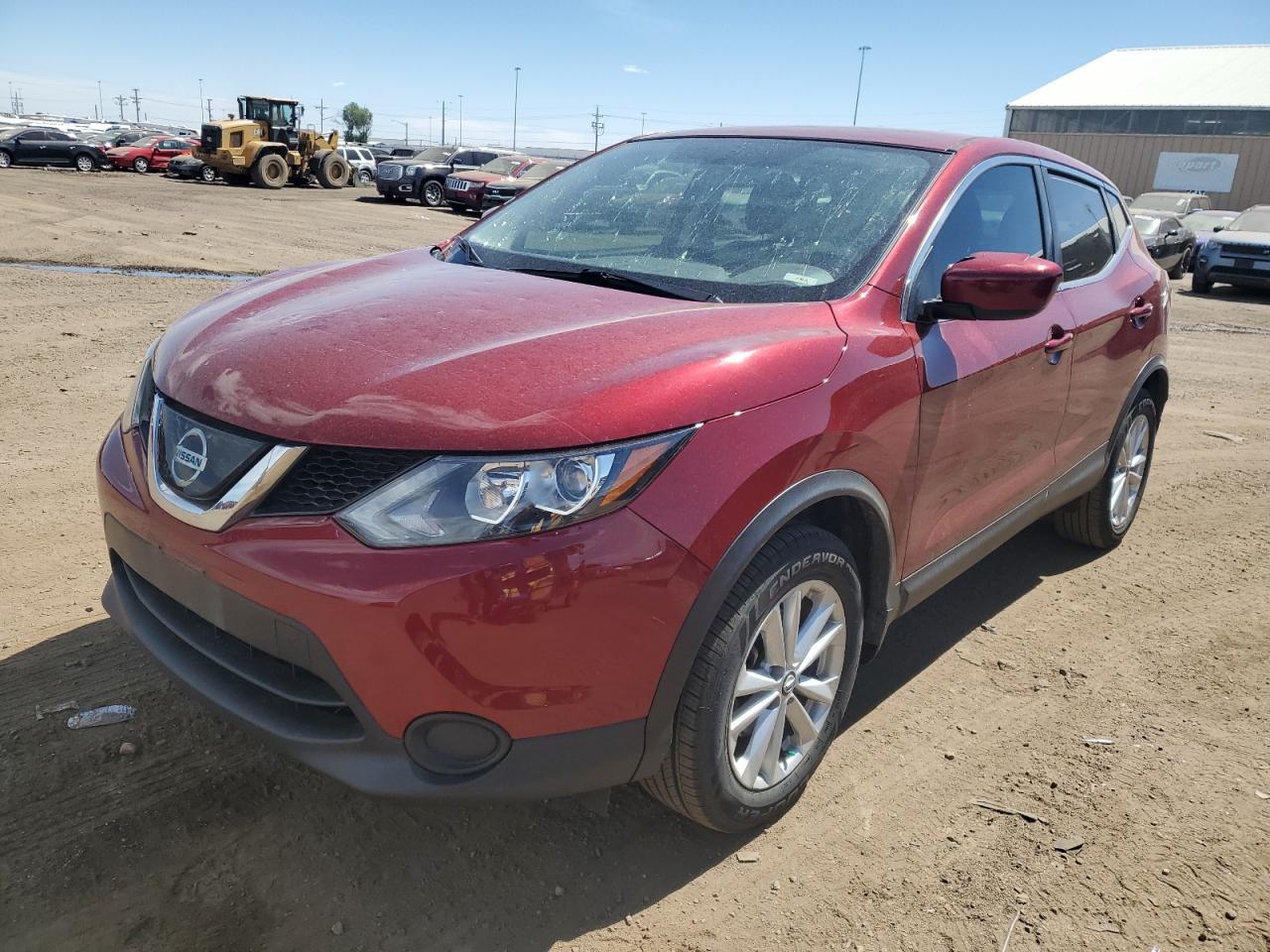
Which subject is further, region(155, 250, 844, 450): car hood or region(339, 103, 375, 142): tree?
region(339, 103, 375, 142): tree

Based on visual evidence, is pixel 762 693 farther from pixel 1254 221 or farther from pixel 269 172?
pixel 269 172

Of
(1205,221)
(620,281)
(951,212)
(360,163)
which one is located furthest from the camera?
(360,163)

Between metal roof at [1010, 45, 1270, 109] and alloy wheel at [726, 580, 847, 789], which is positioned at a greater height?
metal roof at [1010, 45, 1270, 109]

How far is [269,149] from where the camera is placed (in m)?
28.8

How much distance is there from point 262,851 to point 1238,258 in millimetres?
17952

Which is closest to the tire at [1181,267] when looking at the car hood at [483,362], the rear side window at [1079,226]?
the rear side window at [1079,226]

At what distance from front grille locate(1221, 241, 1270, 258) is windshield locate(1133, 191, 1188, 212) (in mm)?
6748

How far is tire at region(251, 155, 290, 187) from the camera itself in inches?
1118

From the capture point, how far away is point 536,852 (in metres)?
2.43

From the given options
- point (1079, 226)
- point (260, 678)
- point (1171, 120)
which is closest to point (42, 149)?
point (1079, 226)

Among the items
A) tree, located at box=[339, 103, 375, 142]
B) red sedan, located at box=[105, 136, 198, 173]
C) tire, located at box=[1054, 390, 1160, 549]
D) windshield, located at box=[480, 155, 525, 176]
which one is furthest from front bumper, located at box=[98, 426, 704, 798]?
tree, located at box=[339, 103, 375, 142]

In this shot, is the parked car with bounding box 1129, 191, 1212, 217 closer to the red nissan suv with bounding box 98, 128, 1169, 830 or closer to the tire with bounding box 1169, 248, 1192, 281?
the tire with bounding box 1169, 248, 1192, 281

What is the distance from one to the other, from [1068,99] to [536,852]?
170ft

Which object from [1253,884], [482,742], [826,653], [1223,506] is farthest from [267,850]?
[1223,506]
